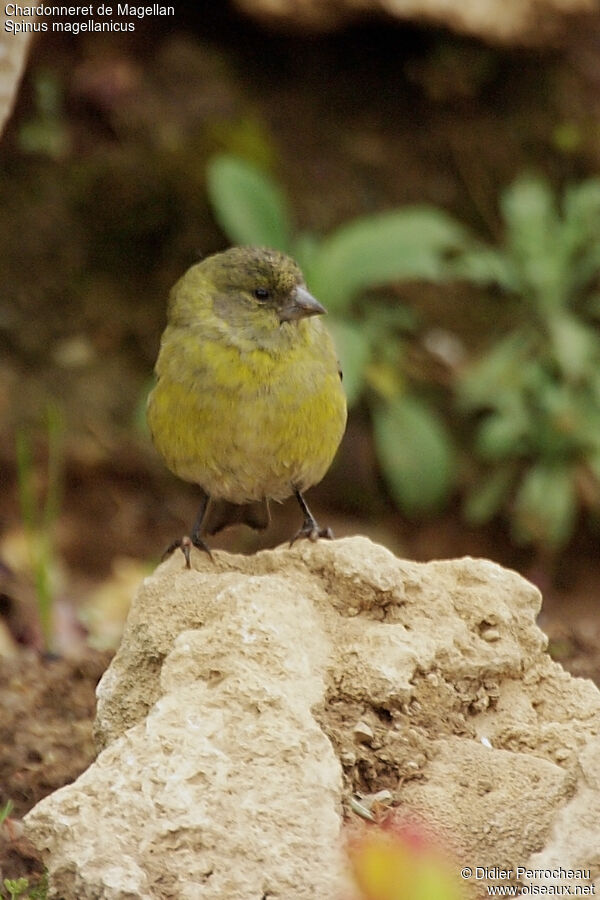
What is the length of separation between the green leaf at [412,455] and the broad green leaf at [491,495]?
7.1 inches

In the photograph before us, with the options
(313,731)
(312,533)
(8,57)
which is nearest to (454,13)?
(8,57)

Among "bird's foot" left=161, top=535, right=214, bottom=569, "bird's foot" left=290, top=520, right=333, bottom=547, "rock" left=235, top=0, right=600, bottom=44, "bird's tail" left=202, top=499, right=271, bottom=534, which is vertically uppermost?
"rock" left=235, top=0, right=600, bottom=44

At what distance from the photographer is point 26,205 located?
7.60 m

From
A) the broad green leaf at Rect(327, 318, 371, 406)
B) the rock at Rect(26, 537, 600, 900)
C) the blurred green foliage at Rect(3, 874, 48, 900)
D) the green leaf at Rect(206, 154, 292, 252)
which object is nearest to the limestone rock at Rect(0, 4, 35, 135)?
the rock at Rect(26, 537, 600, 900)

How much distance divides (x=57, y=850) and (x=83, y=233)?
5473 millimetres

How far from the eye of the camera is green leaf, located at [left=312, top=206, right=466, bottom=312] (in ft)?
22.4

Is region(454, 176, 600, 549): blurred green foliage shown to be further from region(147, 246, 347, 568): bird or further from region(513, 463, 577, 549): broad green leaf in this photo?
region(147, 246, 347, 568): bird

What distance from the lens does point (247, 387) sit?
12.8ft

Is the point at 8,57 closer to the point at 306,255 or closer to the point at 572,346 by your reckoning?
the point at 306,255

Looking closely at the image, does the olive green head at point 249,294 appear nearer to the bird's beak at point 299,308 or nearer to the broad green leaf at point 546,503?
the bird's beak at point 299,308

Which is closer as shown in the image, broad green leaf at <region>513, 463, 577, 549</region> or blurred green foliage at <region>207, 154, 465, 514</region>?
broad green leaf at <region>513, 463, 577, 549</region>

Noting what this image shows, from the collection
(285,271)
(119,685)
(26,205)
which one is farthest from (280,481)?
(26,205)

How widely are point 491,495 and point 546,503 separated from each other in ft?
1.34

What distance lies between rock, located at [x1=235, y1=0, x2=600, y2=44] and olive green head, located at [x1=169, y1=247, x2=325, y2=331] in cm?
360
